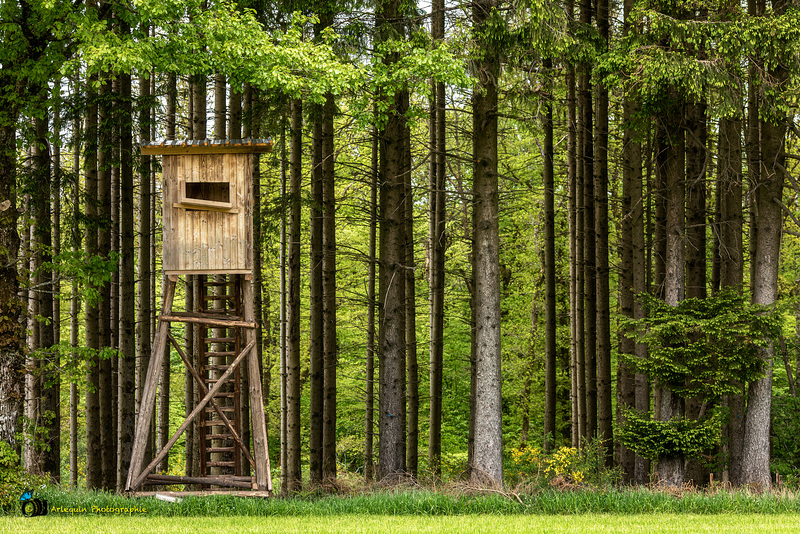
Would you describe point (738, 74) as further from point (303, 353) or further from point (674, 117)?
point (303, 353)

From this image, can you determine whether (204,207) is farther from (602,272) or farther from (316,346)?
(602,272)

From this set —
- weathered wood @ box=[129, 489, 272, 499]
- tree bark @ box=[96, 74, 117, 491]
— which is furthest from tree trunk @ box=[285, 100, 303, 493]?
weathered wood @ box=[129, 489, 272, 499]

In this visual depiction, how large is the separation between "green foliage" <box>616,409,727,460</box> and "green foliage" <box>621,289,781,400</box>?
455 millimetres

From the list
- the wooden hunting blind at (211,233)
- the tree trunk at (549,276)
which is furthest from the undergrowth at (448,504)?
the tree trunk at (549,276)

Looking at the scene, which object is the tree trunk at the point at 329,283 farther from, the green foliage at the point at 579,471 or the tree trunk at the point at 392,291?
the green foliage at the point at 579,471

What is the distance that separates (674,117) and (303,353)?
15008 mm

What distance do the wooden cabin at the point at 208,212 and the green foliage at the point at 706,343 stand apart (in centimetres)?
590

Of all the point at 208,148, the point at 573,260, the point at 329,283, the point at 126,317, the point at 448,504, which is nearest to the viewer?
the point at 448,504

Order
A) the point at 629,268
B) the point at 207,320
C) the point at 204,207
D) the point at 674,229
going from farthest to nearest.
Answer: the point at 629,268 < the point at 674,229 < the point at 207,320 < the point at 204,207

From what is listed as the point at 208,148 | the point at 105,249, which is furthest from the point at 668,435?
the point at 105,249

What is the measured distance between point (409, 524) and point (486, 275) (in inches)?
180

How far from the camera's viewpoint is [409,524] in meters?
8.26

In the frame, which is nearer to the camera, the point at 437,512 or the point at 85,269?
the point at 437,512

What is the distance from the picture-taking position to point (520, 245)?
72.6ft
